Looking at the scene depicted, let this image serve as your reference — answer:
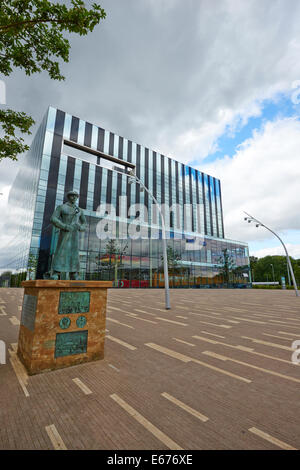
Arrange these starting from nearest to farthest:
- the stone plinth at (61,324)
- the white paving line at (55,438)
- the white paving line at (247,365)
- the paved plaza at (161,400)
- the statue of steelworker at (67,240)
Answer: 1. the white paving line at (55,438)
2. the paved plaza at (161,400)
3. the white paving line at (247,365)
4. the stone plinth at (61,324)
5. the statue of steelworker at (67,240)

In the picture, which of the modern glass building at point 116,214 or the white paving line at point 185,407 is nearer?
the white paving line at point 185,407

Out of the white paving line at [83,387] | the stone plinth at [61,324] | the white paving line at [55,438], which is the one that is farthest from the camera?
the stone plinth at [61,324]

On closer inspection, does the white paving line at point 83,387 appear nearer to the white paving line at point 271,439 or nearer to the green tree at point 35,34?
the white paving line at point 271,439

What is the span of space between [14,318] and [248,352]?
25.9ft

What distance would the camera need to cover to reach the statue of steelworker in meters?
4.69

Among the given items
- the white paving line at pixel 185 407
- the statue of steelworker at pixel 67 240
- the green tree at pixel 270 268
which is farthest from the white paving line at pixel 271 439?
the green tree at pixel 270 268

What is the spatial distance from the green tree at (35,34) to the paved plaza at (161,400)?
699 centimetres

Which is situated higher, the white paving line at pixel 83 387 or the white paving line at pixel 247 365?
the white paving line at pixel 247 365

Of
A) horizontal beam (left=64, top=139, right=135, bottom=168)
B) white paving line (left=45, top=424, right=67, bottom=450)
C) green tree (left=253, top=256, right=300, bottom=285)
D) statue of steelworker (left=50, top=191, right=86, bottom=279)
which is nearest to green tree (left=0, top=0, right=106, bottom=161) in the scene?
statue of steelworker (left=50, top=191, right=86, bottom=279)

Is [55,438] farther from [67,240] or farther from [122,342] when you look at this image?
[67,240]

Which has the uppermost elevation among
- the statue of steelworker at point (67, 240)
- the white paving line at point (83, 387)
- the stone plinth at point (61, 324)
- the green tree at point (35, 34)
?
the green tree at point (35, 34)

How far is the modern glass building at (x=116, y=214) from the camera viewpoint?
2945 centimetres

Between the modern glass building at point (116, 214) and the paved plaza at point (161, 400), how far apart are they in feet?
79.2

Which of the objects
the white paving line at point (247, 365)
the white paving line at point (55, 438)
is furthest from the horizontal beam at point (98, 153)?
the white paving line at point (55, 438)
